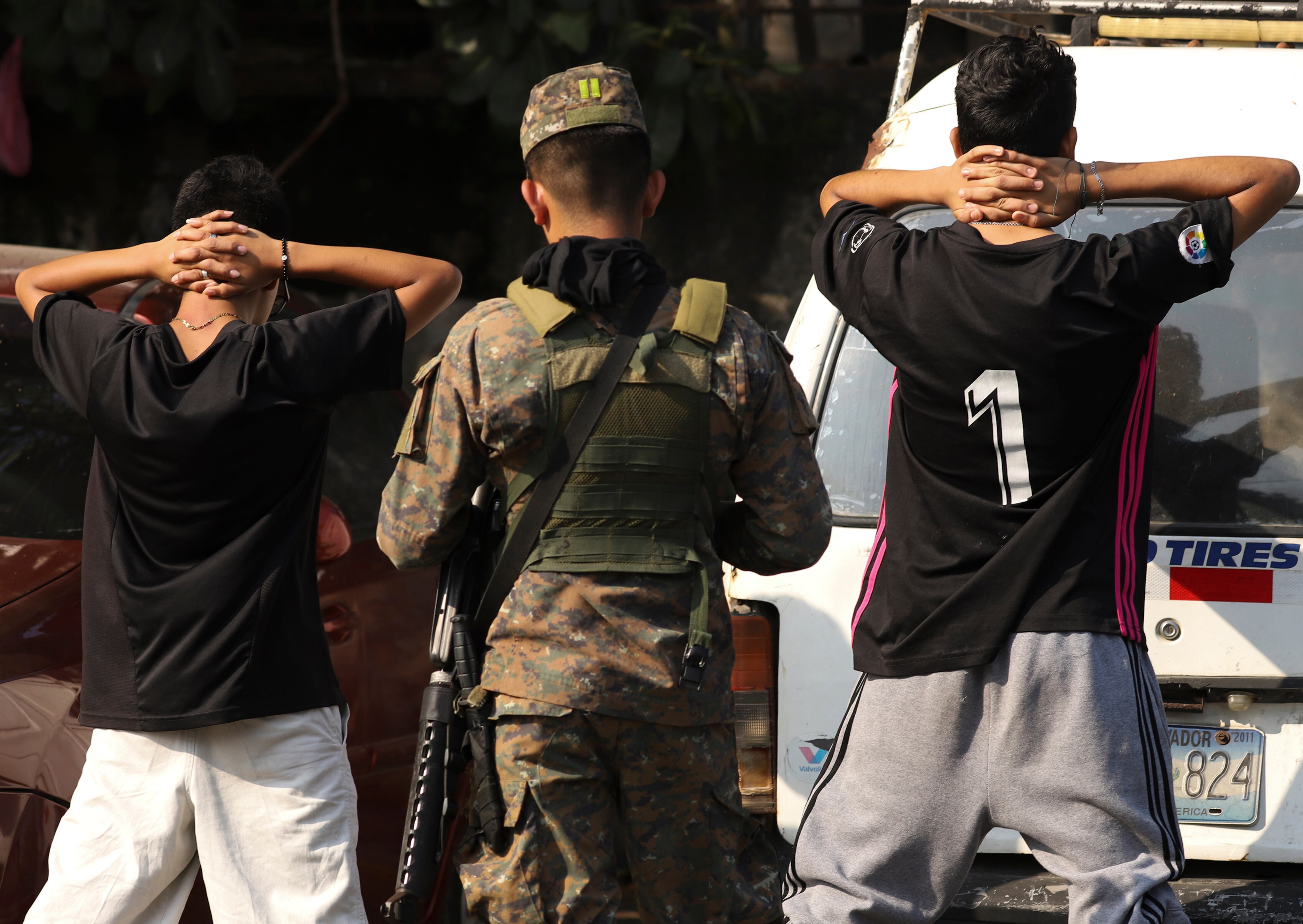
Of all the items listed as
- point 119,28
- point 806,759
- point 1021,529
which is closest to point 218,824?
point 806,759

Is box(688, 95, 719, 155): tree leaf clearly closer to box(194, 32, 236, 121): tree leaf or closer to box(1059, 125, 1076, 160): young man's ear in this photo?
box(194, 32, 236, 121): tree leaf

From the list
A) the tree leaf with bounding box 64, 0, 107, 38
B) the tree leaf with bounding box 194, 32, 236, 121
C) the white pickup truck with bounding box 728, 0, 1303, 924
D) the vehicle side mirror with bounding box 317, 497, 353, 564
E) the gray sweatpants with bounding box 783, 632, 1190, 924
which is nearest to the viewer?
the gray sweatpants with bounding box 783, 632, 1190, 924

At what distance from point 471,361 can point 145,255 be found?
24.0 inches

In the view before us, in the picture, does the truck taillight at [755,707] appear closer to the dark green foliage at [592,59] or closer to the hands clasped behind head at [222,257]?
the hands clasped behind head at [222,257]

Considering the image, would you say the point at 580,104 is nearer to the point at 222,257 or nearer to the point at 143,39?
the point at 222,257

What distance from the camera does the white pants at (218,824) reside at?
2.23 metres

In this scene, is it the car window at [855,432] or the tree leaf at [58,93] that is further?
the tree leaf at [58,93]

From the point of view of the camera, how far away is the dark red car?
259cm

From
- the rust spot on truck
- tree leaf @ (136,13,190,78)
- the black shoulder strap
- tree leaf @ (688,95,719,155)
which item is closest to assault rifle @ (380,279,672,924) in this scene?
the black shoulder strap

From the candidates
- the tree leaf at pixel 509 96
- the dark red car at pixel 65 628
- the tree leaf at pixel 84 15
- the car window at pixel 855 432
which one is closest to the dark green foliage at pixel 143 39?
the tree leaf at pixel 84 15

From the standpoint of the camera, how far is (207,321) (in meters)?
2.32

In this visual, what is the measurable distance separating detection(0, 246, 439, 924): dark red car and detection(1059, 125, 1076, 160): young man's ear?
162cm

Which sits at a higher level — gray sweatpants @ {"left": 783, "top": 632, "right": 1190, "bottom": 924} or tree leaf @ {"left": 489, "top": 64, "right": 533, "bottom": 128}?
tree leaf @ {"left": 489, "top": 64, "right": 533, "bottom": 128}

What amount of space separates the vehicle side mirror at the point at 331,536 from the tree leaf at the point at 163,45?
3150mm
